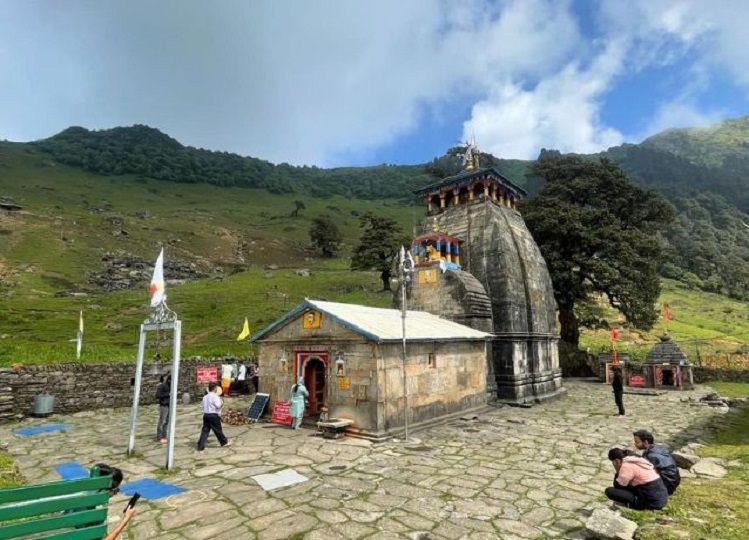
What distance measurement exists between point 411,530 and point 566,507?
9.48ft

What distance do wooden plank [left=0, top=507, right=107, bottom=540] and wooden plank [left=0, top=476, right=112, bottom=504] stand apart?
0.69 ft

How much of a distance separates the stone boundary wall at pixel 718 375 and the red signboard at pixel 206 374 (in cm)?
3087

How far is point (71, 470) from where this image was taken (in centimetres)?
927

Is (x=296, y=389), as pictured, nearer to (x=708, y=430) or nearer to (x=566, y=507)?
(x=566, y=507)

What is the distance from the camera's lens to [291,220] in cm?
9806

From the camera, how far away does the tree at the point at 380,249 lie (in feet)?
163

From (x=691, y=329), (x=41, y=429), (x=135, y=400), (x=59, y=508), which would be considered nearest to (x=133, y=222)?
(x=41, y=429)

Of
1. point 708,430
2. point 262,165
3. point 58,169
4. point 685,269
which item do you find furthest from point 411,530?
point 262,165

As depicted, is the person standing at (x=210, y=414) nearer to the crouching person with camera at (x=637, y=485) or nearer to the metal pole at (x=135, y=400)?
the metal pole at (x=135, y=400)

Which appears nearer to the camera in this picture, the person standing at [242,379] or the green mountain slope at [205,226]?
the person standing at [242,379]

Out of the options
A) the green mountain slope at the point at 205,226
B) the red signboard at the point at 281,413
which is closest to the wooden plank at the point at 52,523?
the red signboard at the point at 281,413

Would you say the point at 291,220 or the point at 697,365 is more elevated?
the point at 291,220

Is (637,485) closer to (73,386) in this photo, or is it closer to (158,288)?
(158,288)

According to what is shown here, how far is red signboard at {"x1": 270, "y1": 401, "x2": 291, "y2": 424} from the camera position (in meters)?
14.4
